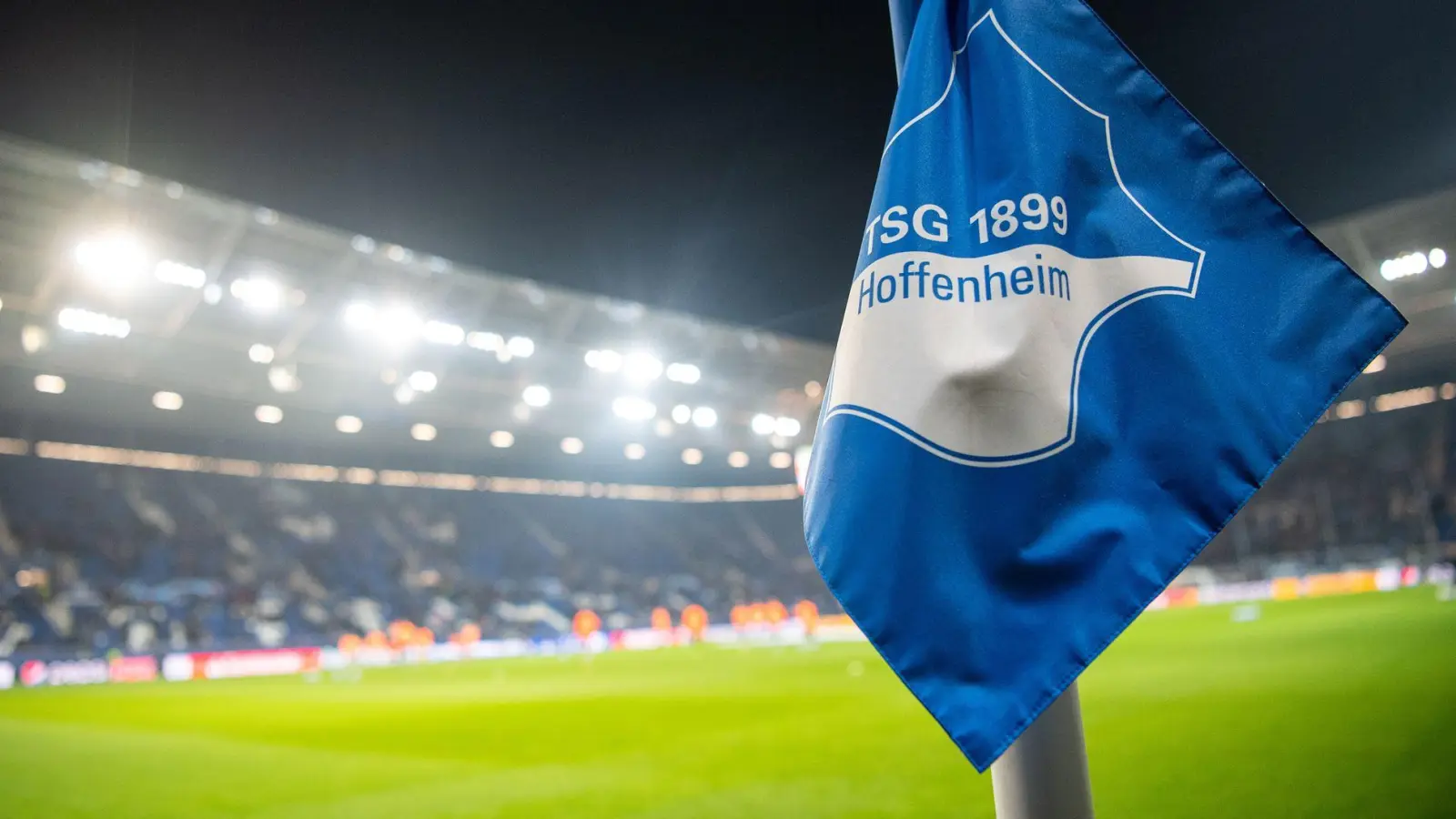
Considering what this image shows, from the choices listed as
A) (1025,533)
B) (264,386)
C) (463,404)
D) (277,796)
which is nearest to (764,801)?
(277,796)

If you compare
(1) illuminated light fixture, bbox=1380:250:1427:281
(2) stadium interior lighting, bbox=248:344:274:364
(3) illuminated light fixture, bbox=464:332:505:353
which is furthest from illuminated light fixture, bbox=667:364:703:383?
(2) stadium interior lighting, bbox=248:344:274:364

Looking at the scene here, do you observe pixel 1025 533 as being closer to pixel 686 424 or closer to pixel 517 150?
pixel 517 150

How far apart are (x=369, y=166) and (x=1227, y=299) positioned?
1.57 meters

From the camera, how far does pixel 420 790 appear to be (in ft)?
17.6

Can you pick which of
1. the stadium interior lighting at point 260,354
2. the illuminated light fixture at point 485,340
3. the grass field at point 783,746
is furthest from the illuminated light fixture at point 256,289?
the grass field at point 783,746

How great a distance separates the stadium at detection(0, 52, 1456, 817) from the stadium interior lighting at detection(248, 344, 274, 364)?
0.15m

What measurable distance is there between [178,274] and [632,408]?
43.9 feet

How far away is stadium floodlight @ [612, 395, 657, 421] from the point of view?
27.3 m

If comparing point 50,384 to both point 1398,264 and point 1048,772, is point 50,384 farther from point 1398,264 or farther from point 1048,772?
point 1048,772

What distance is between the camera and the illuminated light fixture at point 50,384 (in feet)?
69.2

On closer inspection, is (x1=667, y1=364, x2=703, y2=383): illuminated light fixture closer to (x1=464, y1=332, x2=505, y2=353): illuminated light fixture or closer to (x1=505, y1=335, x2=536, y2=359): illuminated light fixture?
(x1=505, y1=335, x2=536, y2=359): illuminated light fixture

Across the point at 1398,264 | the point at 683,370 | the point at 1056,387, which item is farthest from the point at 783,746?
the point at 1398,264

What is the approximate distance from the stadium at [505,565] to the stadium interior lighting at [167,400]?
0.63ft

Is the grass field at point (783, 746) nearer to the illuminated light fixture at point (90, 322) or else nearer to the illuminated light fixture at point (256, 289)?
the illuminated light fixture at point (256, 289)
